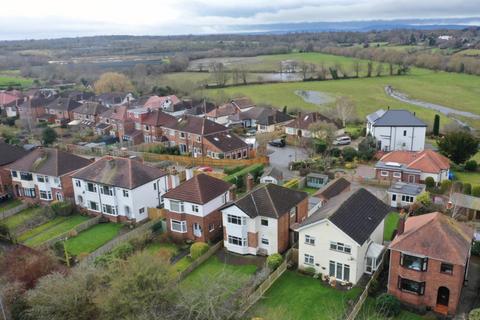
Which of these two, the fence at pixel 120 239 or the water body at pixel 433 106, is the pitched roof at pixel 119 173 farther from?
the water body at pixel 433 106

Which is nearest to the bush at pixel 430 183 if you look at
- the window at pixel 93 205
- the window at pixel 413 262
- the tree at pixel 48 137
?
the window at pixel 413 262

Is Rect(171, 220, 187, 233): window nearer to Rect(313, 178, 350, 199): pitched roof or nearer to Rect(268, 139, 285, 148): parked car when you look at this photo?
Rect(313, 178, 350, 199): pitched roof

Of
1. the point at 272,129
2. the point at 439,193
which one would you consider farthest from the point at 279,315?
the point at 272,129

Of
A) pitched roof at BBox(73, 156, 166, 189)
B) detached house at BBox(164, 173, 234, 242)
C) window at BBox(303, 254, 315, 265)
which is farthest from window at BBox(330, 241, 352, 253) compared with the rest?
pitched roof at BBox(73, 156, 166, 189)

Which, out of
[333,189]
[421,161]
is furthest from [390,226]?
[421,161]

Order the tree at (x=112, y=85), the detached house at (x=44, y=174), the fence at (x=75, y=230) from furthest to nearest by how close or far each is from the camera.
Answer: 1. the tree at (x=112, y=85)
2. the detached house at (x=44, y=174)
3. the fence at (x=75, y=230)

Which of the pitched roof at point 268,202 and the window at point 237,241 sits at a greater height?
the pitched roof at point 268,202

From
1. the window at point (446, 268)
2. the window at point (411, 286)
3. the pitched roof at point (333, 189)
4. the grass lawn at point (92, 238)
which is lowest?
the grass lawn at point (92, 238)

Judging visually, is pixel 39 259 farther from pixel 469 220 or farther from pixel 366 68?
pixel 366 68
